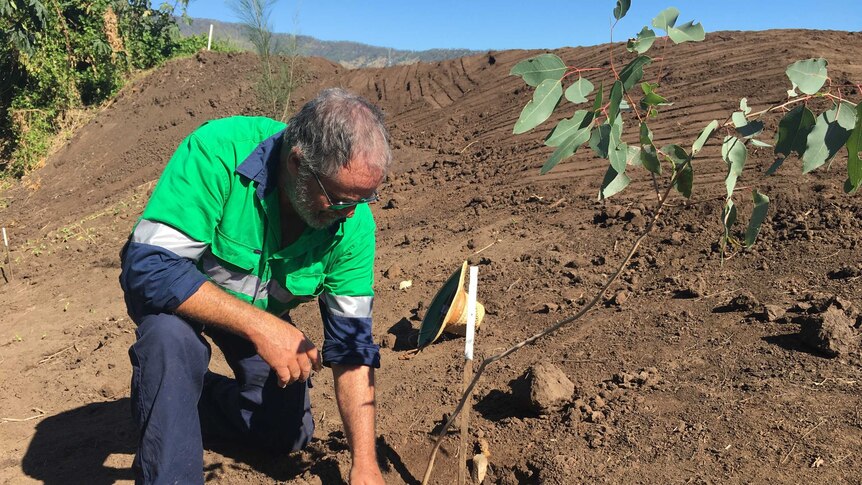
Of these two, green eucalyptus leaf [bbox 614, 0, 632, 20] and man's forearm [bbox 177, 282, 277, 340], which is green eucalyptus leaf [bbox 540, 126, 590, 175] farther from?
man's forearm [bbox 177, 282, 277, 340]

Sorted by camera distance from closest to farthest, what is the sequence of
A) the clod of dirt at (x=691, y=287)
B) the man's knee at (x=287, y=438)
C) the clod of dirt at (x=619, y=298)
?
the man's knee at (x=287, y=438), the clod of dirt at (x=691, y=287), the clod of dirt at (x=619, y=298)

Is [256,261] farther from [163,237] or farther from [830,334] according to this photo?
[830,334]

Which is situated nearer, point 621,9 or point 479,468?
point 621,9

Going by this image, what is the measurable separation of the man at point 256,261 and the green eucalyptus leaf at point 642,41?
0.85 m

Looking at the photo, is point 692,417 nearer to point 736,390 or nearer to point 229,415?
point 736,390

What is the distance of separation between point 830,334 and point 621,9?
1806 millimetres

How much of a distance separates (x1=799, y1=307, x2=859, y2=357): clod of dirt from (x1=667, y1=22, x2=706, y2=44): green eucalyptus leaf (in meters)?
1.70

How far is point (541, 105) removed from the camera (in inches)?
57.9

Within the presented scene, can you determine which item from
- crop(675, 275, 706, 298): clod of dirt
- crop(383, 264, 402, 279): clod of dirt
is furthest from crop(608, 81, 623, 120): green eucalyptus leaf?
crop(383, 264, 402, 279): clod of dirt

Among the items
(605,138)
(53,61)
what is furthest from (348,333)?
(53,61)

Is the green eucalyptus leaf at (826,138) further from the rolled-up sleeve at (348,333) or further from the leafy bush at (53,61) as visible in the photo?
the leafy bush at (53,61)

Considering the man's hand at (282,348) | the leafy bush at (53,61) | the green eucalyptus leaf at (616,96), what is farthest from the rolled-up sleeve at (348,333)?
the leafy bush at (53,61)

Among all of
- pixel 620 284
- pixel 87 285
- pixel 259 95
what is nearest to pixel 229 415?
pixel 620 284

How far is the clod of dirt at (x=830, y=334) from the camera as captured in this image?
8.50 feet
